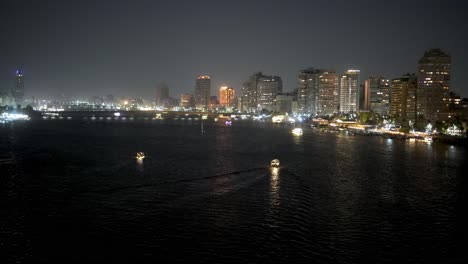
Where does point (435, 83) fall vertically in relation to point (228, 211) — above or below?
above

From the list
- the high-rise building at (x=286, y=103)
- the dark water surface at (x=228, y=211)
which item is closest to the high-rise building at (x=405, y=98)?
the high-rise building at (x=286, y=103)

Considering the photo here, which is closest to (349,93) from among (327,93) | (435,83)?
(327,93)

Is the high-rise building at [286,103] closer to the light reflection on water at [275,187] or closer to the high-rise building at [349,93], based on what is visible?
the high-rise building at [349,93]

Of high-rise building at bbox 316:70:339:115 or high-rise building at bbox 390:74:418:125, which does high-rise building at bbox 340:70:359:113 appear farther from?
high-rise building at bbox 390:74:418:125

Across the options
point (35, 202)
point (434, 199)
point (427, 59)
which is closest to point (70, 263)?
point (35, 202)

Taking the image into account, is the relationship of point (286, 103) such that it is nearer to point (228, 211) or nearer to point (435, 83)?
point (435, 83)

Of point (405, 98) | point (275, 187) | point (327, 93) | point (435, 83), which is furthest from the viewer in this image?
point (327, 93)
